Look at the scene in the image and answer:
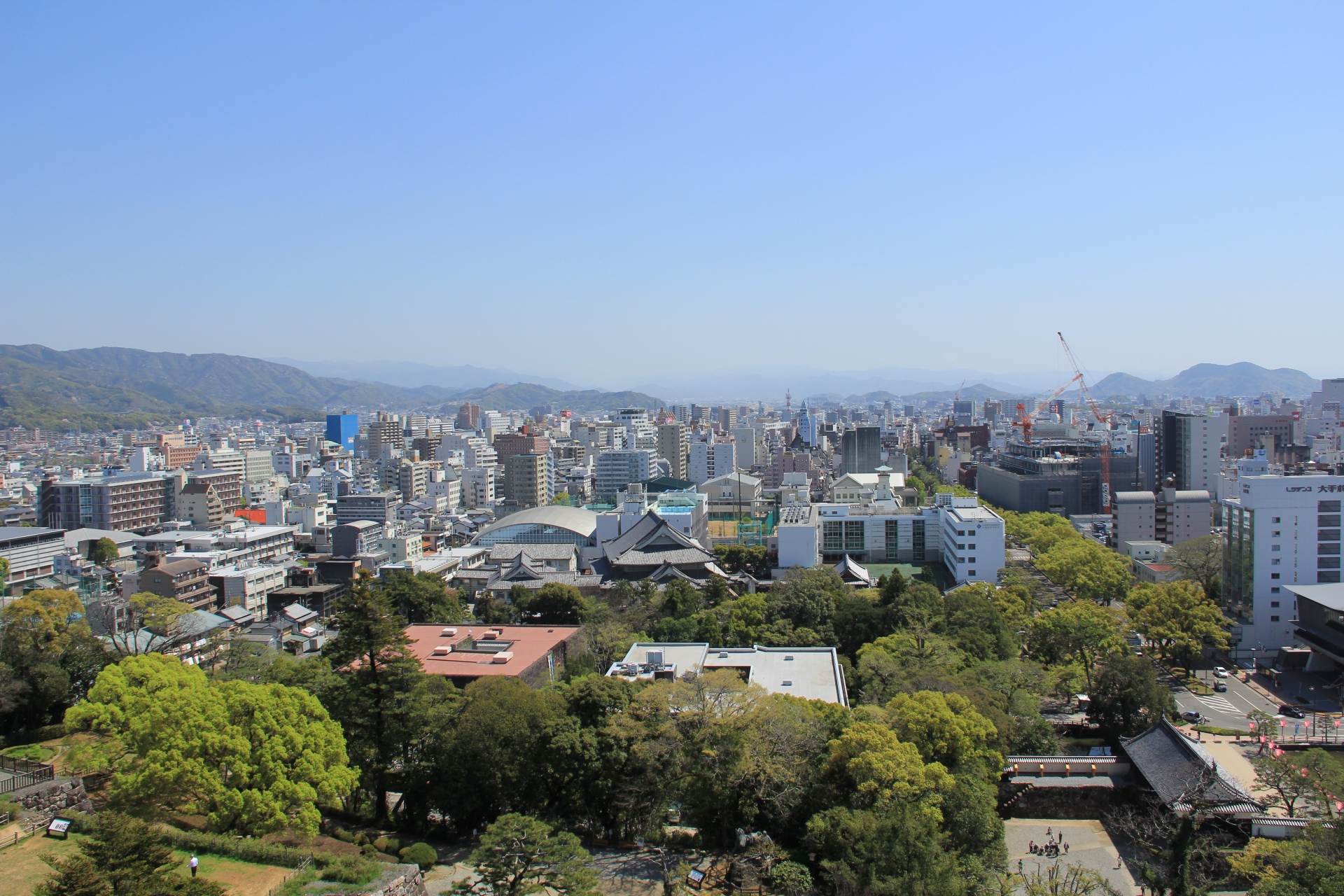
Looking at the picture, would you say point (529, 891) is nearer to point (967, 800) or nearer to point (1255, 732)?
point (967, 800)

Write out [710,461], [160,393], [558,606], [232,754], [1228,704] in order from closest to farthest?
[232,754] → [1228,704] → [558,606] → [710,461] → [160,393]

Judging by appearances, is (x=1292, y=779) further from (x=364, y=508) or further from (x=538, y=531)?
(x=364, y=508)

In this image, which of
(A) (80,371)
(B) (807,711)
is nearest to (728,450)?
(B) (807,711)

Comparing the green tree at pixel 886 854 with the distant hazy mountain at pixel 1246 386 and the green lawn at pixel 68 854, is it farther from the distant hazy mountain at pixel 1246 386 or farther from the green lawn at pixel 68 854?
the distant hazy mountain at pixel 1246 386

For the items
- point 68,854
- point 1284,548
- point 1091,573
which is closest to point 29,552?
point 68,854

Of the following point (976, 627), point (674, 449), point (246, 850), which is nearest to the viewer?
point (246, 850)

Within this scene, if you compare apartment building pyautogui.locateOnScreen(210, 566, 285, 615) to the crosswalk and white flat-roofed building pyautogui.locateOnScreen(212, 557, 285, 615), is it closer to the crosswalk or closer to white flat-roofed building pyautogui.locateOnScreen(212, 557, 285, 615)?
white flat-roofed building pyautogui.locateOnScreen(212, 557, 285, 615)
